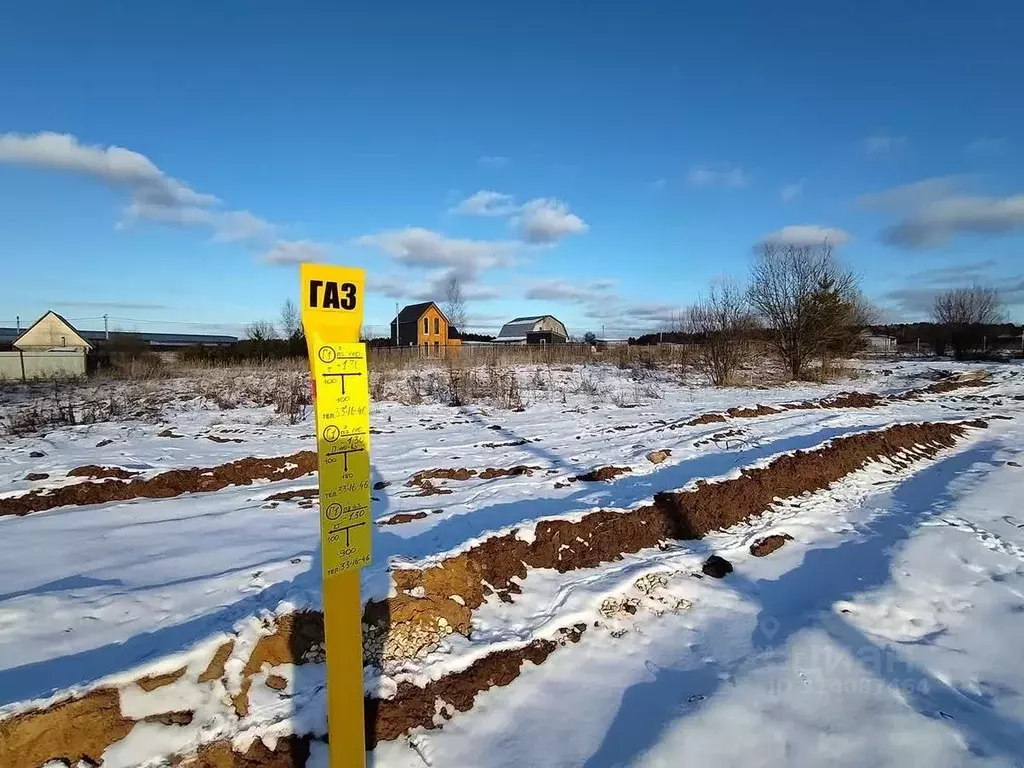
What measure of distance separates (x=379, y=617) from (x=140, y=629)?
1.56 meters

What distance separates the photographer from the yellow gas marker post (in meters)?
2.12

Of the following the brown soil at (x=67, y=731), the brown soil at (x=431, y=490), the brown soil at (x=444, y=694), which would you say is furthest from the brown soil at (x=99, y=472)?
the brown soil at (x=444, y=694)

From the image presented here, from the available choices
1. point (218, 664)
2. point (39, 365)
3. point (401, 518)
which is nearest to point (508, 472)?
point (401, 518)

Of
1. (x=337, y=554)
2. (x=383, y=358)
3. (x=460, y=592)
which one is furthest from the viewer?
(x=383, y=358)

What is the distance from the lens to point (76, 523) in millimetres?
6039

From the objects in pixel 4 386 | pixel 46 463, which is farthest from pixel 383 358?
pixel 46 463

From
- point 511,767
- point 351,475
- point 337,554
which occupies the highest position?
point 351,475

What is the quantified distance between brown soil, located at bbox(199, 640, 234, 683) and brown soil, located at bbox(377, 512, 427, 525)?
264 cm

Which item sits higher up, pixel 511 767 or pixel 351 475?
pixel 351 475

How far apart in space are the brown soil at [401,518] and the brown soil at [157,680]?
291 cm

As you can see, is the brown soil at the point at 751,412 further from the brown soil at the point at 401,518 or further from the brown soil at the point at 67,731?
the brown soil at the point at 67,731

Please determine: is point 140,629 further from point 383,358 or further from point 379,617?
point 383,358

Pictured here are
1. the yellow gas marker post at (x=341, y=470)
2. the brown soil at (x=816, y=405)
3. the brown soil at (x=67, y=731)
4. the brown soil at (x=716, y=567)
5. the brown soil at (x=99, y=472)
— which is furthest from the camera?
the brown soil at (x=816, y=405)

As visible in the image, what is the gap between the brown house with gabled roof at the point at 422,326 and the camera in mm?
58500
